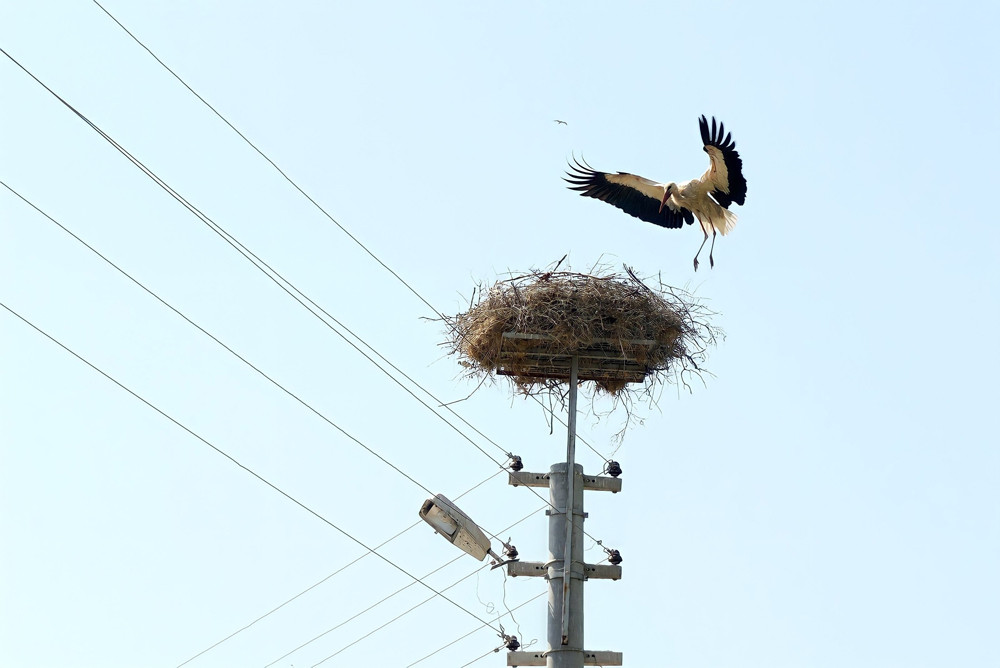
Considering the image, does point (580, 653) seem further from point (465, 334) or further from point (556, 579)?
point (465, 334)

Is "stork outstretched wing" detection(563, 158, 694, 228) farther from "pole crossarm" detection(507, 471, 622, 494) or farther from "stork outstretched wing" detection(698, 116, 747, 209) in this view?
"pole crossarm" detection(507, 471, 622, 494)

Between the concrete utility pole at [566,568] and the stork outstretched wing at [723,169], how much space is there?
13.2 ft

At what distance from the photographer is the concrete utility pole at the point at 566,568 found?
943cm

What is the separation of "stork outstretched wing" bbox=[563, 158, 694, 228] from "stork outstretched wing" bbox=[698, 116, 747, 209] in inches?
19.8

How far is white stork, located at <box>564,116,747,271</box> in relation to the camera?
14.1 m

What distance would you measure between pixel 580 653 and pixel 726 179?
5.77 metres

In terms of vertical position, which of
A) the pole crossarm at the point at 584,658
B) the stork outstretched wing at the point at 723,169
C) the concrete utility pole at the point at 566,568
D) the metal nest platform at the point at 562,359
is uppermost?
the stork outstretched wing at the point at 723,169

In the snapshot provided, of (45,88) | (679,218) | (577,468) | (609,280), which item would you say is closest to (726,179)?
(679,218)

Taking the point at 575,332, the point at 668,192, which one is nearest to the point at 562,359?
the point at 575,332

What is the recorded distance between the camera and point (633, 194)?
14664mm

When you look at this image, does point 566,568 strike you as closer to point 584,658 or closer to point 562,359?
point 584,658

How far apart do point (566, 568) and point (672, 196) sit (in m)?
5.67

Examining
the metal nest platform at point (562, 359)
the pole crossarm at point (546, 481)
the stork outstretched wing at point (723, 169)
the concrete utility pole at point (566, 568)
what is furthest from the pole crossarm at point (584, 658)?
the stork outstretched wing at point (723, 169)

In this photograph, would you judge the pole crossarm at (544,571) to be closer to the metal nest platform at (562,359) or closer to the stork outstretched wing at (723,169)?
the metal nest platform at (562,359)
